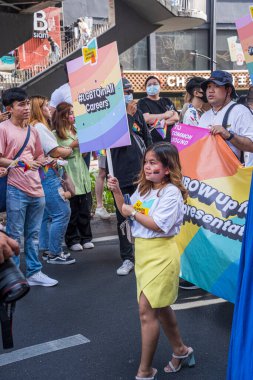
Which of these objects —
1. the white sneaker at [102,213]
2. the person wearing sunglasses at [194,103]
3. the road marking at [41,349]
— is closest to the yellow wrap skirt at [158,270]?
the road marking at [41,349]

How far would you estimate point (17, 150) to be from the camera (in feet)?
15.5

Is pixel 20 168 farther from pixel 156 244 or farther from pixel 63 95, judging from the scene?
pixel 63 95

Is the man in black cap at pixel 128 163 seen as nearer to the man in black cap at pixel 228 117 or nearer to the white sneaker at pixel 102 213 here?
the man in black cap at pixel 228 117

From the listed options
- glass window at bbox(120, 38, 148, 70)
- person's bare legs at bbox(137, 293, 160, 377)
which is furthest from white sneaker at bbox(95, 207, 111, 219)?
glass window at bbox(120, 38, 148, 70)

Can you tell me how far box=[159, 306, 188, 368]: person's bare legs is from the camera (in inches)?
123

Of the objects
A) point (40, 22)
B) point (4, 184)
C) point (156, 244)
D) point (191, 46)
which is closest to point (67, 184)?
point (4, 184)

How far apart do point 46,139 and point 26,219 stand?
2.80ft

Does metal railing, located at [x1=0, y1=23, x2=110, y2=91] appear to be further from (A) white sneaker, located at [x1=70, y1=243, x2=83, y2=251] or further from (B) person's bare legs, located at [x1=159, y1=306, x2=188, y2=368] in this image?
(B) person's bare legs, located at [x1=159, y1=306, x2=188, y2=368]

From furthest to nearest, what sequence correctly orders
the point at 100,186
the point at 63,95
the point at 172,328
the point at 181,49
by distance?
the point at 181,49, the point at 100,186, the point at 63,95, the point at 172,328

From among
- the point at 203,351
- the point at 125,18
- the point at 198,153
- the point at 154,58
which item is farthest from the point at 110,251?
the point at 154,58

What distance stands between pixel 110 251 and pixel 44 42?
14921 millimetres

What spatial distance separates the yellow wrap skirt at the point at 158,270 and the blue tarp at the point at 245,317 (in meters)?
0.60

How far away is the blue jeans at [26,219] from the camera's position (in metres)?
4.73

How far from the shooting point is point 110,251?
610cm
